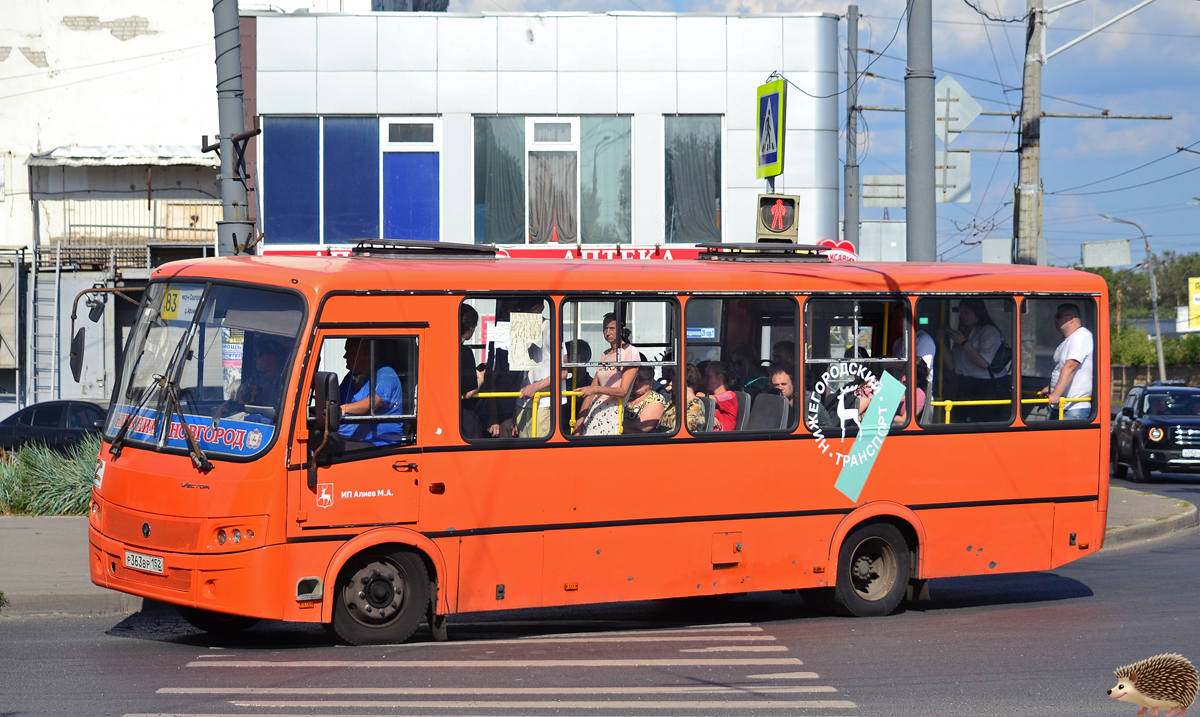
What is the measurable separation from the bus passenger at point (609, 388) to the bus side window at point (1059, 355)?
379 centimetres

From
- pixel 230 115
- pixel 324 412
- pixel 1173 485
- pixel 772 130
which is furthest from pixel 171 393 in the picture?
pixel 1173 485

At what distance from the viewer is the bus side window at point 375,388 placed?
8516 millimetres

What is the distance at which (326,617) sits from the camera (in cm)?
834

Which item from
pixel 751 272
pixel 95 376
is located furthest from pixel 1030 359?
pixel 95 376

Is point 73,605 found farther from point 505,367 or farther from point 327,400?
point 505,367

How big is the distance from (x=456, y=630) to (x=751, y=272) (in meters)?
3.72

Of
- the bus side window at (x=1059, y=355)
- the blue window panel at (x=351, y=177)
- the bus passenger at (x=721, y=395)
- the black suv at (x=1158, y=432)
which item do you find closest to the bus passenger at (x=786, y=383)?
the bus passenger at (x=721, y=395)

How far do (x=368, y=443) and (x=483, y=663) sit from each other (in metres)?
1.70

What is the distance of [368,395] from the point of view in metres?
8.60

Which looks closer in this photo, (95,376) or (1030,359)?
(1030,359)

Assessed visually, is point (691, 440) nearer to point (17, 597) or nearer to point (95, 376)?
point (17, 597)

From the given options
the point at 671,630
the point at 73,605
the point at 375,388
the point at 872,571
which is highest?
the point at 375,388

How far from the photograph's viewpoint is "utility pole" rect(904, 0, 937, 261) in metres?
14.3

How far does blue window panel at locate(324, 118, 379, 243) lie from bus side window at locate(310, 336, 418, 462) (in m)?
13.9
